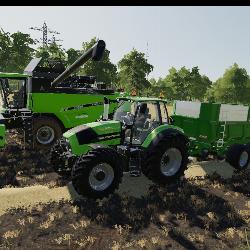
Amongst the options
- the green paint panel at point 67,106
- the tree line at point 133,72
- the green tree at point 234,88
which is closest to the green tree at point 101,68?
the tree line at point 133,72

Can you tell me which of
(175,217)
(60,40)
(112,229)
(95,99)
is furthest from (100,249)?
(60,40)

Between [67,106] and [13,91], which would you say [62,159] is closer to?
[67,106]

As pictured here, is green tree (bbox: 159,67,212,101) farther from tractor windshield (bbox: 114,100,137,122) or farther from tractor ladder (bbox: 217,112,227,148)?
tractor windshield (bbox: 114,100,137,122)

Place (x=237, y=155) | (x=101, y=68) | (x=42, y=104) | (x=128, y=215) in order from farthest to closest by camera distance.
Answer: (x=101, y=68) → (x=42, y=104) → (x=237, y=155) → (x=128, y=215)

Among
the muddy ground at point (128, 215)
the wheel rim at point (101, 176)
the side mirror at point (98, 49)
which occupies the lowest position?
the muddy ground at point (128, 215)

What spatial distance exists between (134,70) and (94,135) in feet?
139

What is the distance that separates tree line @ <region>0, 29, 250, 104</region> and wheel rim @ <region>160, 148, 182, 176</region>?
88.2ft

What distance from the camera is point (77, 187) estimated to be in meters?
7.22

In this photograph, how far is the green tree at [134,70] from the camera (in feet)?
163

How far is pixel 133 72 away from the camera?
4938cm

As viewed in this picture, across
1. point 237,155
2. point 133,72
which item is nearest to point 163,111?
point 237,155

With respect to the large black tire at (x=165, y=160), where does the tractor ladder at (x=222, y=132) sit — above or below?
above

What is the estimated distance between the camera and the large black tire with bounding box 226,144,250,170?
401 inches

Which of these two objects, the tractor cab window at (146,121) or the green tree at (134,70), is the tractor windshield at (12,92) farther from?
the green tree at (134,70)
